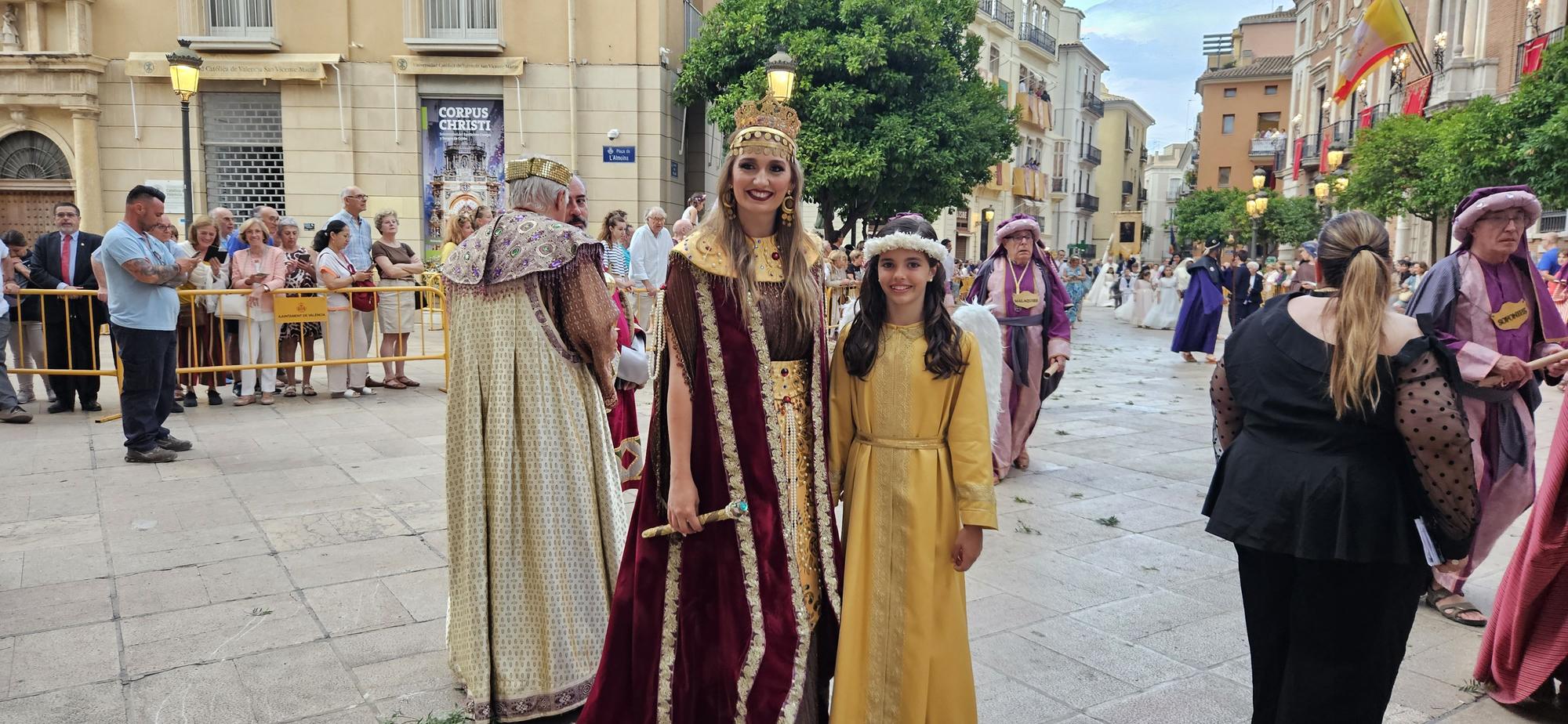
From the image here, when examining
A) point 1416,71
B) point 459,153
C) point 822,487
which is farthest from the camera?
point 1416,71

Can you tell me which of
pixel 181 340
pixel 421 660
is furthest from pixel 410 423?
pixel 421 660

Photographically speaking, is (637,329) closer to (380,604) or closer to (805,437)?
(380,604)

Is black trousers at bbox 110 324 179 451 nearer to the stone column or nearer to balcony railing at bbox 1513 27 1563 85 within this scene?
the stone column

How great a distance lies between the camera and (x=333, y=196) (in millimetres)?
18203

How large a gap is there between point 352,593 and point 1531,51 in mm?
28006

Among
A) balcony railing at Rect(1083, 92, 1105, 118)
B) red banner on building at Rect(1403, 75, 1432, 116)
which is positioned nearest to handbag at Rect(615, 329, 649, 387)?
red banner on building at Rect(1403, 75, 1432, 116)

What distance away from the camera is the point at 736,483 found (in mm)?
2637

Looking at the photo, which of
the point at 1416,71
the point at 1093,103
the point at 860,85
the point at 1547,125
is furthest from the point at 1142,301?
the point at 1093,103

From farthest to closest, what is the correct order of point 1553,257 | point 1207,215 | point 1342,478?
point 1207,215
point 1553,257
point 1342,478

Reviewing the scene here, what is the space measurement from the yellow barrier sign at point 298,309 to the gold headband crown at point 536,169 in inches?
269

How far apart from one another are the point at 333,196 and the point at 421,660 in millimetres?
16605

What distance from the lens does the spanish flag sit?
2644 centimetres

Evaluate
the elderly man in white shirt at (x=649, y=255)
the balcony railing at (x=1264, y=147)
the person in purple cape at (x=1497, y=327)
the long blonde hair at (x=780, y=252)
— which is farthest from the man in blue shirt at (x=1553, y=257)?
the balcony railing at (x=1264, y=147)

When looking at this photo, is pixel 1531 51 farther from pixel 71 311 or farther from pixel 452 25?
pixel 71 311
